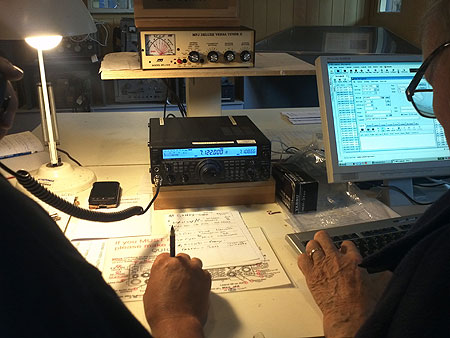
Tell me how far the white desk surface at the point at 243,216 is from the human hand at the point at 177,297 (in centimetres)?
3

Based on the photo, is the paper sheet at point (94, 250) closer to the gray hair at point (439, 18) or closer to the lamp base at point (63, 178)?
the lamp base at point (63, 178)

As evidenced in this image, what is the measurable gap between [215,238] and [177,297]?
27 centimetres

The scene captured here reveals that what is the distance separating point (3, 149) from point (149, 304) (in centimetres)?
95

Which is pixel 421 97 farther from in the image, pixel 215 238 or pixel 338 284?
pixel 215 238

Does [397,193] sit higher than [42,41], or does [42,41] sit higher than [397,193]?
[42,41]

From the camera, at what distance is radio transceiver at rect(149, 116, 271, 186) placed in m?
1.22

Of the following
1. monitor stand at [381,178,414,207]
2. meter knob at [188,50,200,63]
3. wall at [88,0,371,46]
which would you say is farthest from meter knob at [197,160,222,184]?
wall at [88,0,371,46]

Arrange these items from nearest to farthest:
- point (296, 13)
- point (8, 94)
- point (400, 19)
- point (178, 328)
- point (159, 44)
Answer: point (8, 94), point (178, 328), point (159, 44), point (400, 19), point (296, 13)

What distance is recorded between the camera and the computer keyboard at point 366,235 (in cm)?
104

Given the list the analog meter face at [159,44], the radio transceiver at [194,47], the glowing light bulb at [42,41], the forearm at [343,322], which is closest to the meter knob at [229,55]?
the radio transceiver at [194,47]

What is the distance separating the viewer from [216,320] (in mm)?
848

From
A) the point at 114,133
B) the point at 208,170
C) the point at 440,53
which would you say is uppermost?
the point at 440,53

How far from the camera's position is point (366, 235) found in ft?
3.52

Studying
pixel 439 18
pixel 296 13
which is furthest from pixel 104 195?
pixel 296 13
